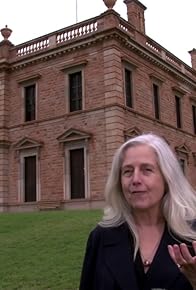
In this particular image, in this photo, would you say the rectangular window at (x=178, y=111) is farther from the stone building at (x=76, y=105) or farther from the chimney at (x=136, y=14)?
the chimney at (x=136, y=14)

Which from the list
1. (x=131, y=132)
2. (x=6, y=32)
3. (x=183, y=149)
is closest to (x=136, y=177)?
(x=131, y=132)

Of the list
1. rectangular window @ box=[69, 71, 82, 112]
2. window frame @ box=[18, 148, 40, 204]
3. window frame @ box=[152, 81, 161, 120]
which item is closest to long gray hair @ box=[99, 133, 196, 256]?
rectangular window @ box=[69, 71, 82, 112]

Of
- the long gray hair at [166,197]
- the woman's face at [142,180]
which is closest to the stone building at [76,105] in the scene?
the long gray hair at [166,197]

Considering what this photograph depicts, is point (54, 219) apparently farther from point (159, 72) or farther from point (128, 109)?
point (159, 72)

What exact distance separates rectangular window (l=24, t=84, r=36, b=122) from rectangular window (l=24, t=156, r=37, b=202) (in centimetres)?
250

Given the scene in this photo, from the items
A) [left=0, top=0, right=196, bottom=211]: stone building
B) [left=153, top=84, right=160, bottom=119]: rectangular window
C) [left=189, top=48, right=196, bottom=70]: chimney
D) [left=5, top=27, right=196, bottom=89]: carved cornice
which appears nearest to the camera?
[left=0, top=0, right=196, bottom=211]: stone building

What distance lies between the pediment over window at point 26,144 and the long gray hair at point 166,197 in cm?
2337

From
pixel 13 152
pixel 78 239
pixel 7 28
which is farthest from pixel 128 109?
pixel 78 239

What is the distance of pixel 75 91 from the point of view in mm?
25281

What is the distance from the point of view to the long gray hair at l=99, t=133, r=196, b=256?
229 centimetres

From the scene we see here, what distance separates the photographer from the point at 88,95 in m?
24.3

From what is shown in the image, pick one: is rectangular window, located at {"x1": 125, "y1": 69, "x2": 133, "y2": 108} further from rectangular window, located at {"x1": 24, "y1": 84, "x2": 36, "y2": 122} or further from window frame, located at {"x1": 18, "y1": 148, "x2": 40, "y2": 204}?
window frame, located at {"x1": 18, "y1": 148, "x2": 40, "y2": 204}

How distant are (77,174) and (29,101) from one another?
5.89 m

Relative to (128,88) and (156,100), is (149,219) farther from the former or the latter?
(156,100)
